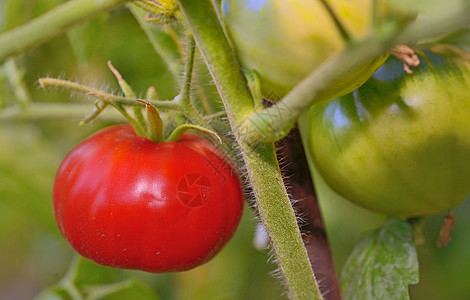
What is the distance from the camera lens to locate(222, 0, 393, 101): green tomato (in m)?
0.32

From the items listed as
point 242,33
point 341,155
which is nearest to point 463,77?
point 341,155

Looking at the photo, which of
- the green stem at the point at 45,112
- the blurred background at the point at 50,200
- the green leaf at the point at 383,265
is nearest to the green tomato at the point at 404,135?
the green leaf at the point at 383,265

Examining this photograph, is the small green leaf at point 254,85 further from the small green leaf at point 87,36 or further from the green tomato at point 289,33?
the small green leaf at point 87,36

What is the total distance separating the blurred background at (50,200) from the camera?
0.82m

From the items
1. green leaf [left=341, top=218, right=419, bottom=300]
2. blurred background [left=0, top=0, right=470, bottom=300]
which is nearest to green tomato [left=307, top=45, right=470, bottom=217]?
green leaf [left=341, top=218, right=419, bottom=300]

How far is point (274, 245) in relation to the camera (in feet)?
1.30

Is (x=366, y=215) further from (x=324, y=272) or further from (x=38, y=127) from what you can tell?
(x=38, y=127)

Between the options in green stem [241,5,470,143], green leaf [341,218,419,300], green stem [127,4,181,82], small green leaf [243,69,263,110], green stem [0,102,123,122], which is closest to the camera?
green stem [241,5,470,143]

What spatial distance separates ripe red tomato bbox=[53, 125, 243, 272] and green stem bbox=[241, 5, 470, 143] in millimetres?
105

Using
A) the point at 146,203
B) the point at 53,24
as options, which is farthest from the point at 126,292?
the point at 53,24

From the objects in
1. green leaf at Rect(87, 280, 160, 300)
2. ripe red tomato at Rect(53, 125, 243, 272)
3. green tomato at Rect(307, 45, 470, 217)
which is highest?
ripe red tomato at Rect(53, 125, 243, 272)

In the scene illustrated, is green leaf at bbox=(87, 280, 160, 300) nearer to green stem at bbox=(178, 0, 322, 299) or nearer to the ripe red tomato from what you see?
the ripe red tomato

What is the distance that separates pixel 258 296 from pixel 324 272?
1.22 ft

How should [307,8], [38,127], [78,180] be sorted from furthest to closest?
1. [38,127]
2. [78,180]
3. [307,8]
